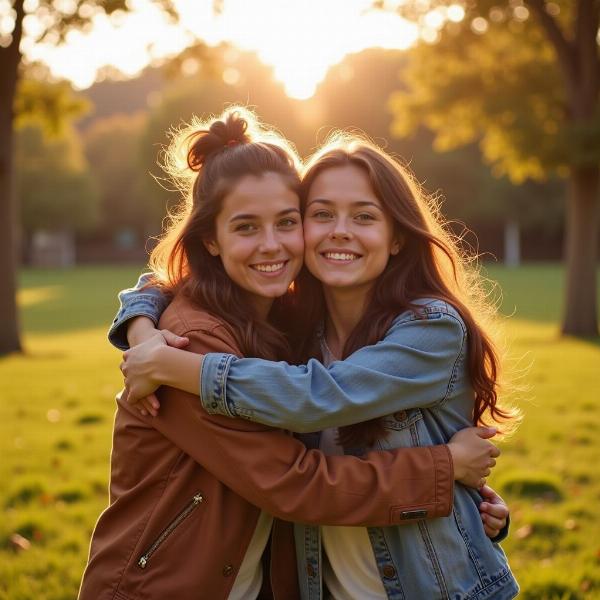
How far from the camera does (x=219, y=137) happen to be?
3.16 m

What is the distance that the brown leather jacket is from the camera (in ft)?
8.45

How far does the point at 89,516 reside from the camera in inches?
217

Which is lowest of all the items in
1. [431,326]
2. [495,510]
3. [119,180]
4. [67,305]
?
[67,305]

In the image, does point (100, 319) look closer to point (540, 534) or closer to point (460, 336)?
point (540, 534)

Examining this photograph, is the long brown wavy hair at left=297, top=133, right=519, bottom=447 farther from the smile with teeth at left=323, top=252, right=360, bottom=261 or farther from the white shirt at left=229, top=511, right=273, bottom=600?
the white shirt at left=229, top=511, right=273, bottom=600

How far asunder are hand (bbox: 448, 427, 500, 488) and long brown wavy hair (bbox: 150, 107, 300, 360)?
2.30 feet

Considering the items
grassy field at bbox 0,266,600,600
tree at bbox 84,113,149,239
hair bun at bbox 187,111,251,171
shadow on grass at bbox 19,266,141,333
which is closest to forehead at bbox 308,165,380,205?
hair bun at bbox 187,111,251,171

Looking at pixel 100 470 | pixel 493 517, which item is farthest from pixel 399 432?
pixel 100 470

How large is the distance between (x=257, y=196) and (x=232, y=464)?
986 millimetres

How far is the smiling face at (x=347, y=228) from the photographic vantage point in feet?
9.97

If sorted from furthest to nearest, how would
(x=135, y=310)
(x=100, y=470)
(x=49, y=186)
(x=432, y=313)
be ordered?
(x=49, y=186) → (x=100, y=470) → (x=135, y=310) → (x=432, y=313)

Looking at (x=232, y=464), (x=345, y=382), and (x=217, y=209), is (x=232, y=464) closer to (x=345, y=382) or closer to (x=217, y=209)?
(x=345, y=382)

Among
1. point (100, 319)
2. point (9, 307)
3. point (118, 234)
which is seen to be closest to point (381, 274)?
point (9, 307)

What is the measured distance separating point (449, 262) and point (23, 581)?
2853mm
